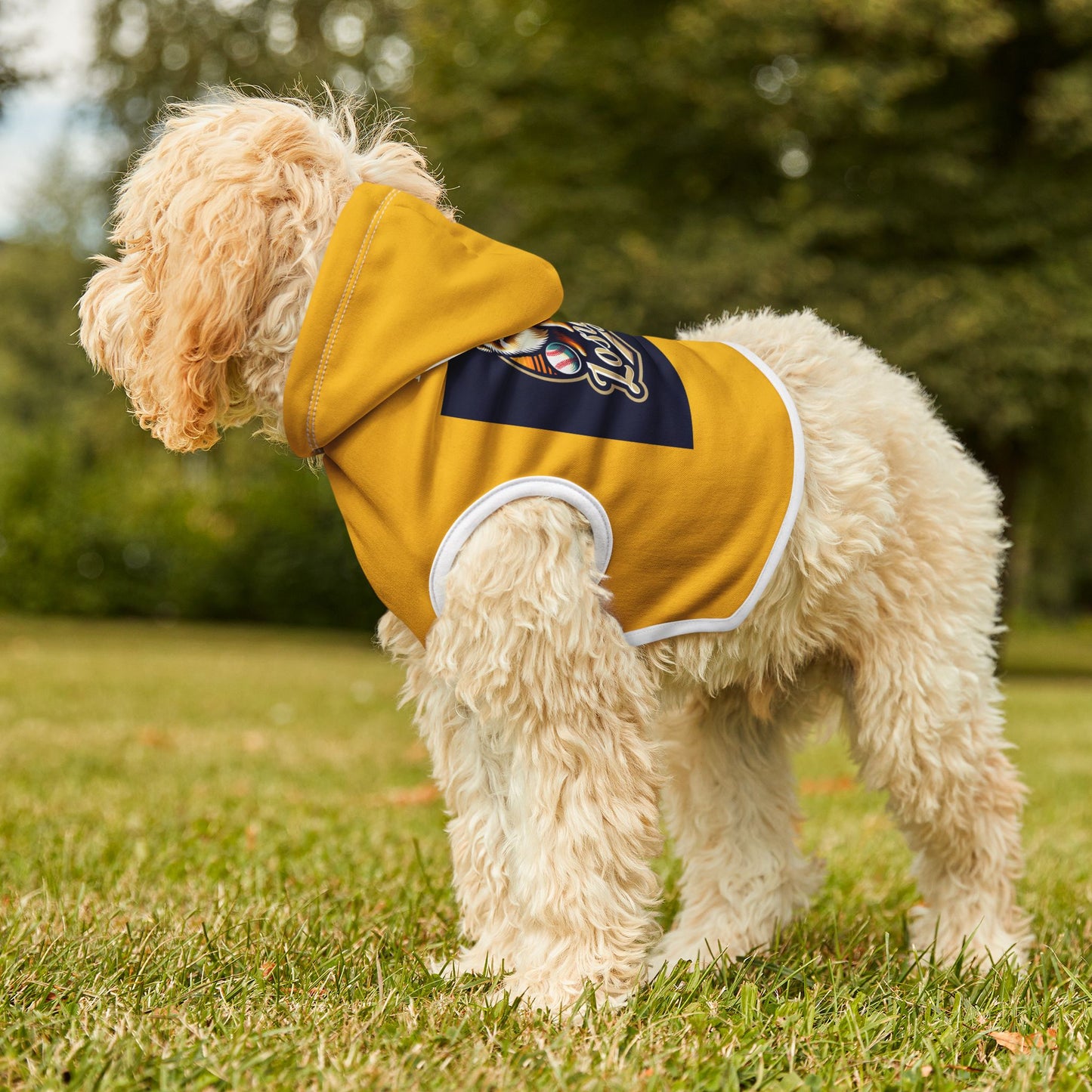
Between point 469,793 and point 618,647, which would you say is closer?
point 618,647

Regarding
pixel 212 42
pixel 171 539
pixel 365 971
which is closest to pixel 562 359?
pixel 365 971

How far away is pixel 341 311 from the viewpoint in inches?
94.2

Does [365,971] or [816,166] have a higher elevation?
[816,166]

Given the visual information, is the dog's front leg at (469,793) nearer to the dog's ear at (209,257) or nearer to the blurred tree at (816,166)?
the dog's ear at (209,257)

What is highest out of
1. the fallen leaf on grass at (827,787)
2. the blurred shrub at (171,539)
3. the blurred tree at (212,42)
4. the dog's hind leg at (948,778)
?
the blurred tree at (212,42)

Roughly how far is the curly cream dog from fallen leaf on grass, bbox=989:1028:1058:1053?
622mm

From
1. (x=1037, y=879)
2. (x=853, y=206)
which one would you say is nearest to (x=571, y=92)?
(x=853, y=206)

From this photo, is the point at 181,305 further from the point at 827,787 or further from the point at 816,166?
the point at 816,166

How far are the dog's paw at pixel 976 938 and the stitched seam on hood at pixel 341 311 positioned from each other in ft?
6.88

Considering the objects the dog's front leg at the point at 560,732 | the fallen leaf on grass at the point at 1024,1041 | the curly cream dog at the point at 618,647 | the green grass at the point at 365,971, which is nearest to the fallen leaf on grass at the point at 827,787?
the green grass at the point at 365,971

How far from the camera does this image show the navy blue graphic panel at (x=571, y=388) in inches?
93.7

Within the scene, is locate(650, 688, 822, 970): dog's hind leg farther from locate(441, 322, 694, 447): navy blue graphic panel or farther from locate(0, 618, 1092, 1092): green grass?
locate(441, 322, 694, 447): navy blue graphic panel

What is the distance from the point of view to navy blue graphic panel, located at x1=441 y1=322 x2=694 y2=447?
2.38 meters

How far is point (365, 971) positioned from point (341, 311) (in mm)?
1516
